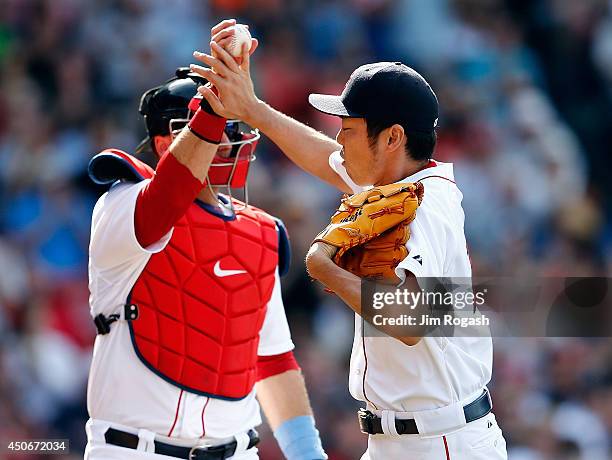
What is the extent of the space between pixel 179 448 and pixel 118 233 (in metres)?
0.79

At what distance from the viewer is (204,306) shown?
13.4 feet

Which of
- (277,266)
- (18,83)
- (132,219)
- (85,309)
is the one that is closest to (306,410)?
(277,266)

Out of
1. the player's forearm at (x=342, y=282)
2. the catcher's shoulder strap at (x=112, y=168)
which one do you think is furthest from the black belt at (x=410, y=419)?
the catcher's shoulder strap at (x=112, y=168)

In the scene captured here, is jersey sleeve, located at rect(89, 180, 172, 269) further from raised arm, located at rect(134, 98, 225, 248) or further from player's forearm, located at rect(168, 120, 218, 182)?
player's forearm, located at rect(168, 120, 218, 182)

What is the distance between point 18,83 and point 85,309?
212cm

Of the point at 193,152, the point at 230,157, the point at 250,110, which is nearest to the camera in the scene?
the point at 193,152

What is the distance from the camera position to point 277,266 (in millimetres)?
4422

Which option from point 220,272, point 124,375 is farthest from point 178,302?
point 124,375

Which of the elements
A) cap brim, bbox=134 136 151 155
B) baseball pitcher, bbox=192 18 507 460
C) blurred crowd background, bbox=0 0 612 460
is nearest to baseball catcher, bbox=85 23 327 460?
cap brim, bbox=134 136 151 155

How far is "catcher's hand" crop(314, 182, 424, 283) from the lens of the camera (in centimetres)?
329

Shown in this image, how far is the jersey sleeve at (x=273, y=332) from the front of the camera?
14.5 ft

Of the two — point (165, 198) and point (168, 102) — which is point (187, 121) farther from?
point (165, 198)

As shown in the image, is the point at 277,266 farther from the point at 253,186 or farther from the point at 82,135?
the point at 82,135

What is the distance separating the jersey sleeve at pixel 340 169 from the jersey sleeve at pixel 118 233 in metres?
0.68
